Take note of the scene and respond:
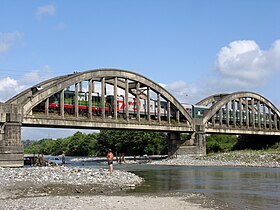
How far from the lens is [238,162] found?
74.3 m

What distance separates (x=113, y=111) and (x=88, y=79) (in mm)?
9279

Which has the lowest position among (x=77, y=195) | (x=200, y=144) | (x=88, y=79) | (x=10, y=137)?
(x=77, y=195)

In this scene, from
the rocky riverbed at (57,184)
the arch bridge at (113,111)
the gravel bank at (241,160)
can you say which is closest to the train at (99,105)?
the arch bridge at (113,111)

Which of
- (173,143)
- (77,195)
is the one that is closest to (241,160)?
(173,143)

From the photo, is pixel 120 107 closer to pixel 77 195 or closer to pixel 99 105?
pixel 99 105

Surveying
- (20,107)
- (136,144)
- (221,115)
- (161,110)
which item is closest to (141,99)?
(161,110)

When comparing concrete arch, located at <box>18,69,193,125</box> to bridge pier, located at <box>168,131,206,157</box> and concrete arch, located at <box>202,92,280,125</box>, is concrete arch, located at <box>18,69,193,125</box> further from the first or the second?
concrete arch, located at <box>202,92,280,125</box>

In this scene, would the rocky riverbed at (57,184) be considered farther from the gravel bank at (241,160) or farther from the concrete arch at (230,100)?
the concrete arch at (230,100)

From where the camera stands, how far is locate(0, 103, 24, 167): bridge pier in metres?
58.1

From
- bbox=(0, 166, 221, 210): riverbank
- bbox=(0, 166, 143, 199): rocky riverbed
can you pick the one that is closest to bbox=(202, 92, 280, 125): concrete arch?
bbox=(0, 166, 143, 199): rocky riverbed

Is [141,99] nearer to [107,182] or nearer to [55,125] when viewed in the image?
[55,125]

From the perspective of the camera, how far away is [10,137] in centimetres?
5972

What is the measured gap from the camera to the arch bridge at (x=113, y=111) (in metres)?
61.2

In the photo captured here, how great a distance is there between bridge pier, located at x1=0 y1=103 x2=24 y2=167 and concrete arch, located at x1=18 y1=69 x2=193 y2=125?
2131 mm
